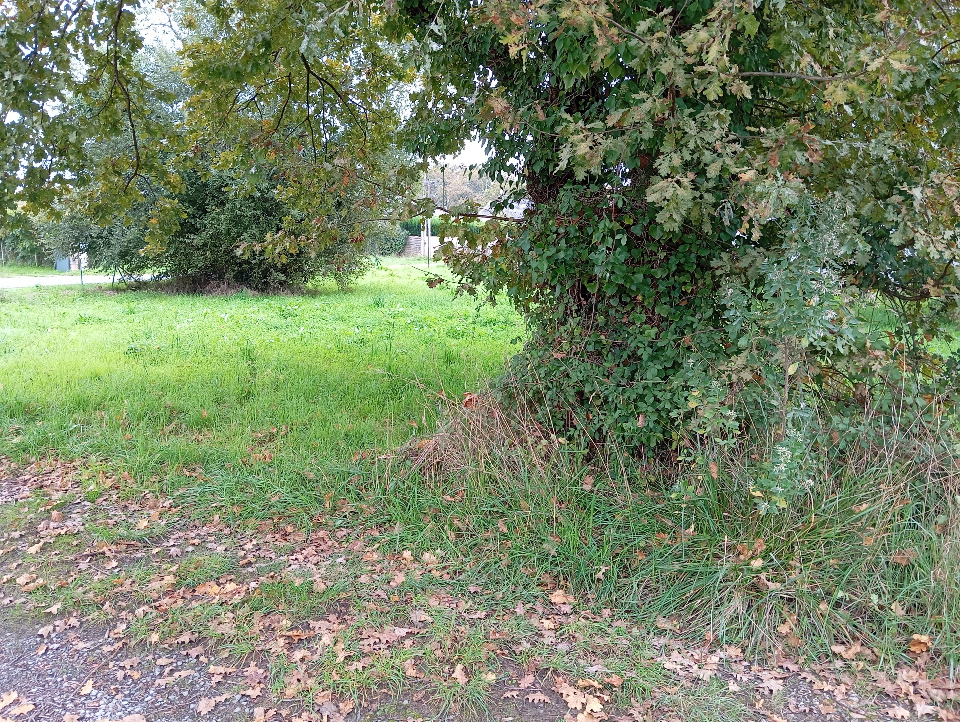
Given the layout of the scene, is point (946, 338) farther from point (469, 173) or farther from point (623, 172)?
point (469, 173)

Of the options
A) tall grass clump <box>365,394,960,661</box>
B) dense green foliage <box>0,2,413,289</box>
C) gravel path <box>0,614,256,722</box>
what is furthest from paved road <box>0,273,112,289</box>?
Answer: tall grass clump <box>365,394,960,661</box>

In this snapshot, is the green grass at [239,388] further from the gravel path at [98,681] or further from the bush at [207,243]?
the bush at [207,243]

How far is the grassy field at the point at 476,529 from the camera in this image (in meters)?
3.66

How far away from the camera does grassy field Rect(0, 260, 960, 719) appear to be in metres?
3.66

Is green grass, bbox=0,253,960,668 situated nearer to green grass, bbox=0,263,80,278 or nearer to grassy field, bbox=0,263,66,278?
green grass, bbox=0,263,80,278

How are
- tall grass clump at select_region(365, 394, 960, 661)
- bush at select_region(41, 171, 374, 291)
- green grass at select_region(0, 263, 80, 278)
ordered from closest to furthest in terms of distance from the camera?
tall grass clump at select_region(365, 394, 960, 661) < bush at select_region(41, 171, 374, 291) < green grass at select_region(0, 263, 80, 278)

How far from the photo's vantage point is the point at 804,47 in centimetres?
393

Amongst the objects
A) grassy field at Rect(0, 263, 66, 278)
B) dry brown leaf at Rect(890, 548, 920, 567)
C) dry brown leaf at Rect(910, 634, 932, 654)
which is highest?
dry brown leaf at Rect(890, 548, 920, 567)

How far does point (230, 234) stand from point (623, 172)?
607 inches

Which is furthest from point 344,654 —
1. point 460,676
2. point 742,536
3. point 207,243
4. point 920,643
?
point 207,243

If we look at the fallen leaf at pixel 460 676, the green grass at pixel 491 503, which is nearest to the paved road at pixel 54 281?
the green grass at pixel 491 503

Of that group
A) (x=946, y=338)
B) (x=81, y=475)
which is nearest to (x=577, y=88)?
(x=946, y=338)

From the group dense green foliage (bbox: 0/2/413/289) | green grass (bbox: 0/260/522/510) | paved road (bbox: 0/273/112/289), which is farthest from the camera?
paved road (bbox: 0/273/112/289)

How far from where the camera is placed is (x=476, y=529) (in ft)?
15.2
